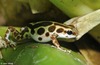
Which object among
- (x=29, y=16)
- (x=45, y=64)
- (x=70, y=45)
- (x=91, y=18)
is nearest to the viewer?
(x=45, y=64)

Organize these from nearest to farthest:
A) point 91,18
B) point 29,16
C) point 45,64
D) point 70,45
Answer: point 45,64 < point 91,18 < point 70,45 < point 29,16

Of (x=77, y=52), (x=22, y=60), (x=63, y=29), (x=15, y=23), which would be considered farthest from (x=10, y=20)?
(x=22, y=60)

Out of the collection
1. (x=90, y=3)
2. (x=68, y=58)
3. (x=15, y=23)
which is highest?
(x=90, y=3)

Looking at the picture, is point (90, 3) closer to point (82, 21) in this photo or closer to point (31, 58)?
point (82, 21)

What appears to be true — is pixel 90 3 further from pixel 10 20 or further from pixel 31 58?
pixel 10 20

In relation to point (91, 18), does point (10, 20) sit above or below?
below

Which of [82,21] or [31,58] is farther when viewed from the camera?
[82,21]
